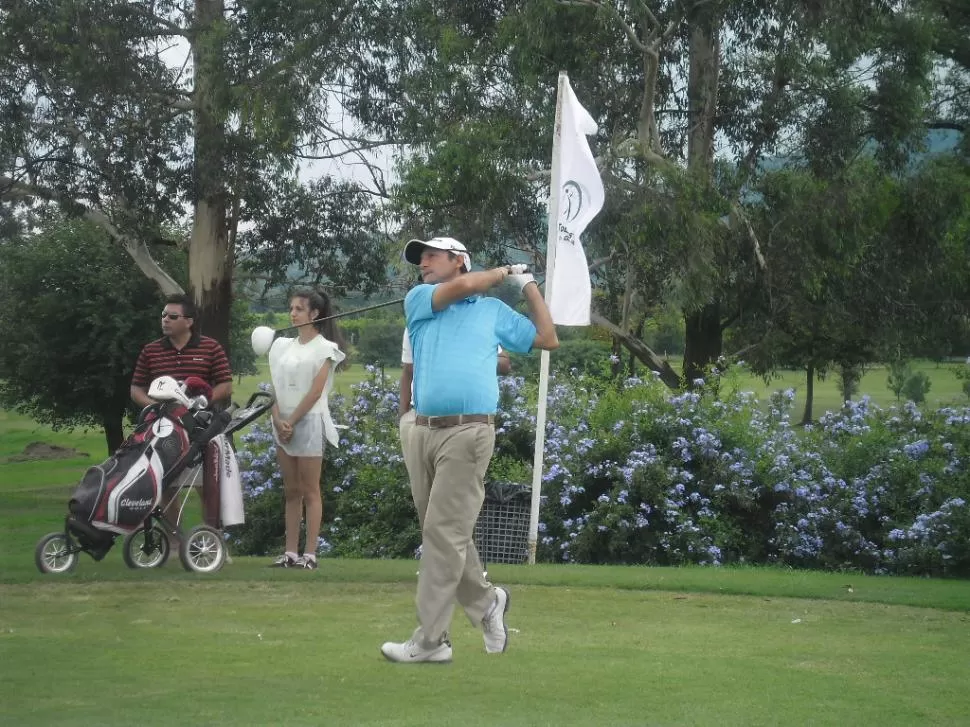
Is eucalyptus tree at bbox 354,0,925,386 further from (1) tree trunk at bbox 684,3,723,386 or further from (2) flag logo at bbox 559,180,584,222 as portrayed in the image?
(2) flag logo at bbox 559,180,584,222

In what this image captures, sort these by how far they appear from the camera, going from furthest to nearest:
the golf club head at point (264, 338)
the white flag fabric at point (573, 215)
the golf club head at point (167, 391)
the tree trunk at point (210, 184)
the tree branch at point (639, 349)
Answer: the tree branch at point (639, 349), the tree trunk at point (210, 184), the white flag fabric at point (573, 215), the golf club head at point (264, 338), the golf club head at point (167, 391)

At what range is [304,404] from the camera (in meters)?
10.6

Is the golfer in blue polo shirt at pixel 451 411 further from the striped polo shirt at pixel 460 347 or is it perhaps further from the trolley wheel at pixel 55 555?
the trolley wheel at pixel 55 555

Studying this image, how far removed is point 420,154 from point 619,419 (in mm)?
11682

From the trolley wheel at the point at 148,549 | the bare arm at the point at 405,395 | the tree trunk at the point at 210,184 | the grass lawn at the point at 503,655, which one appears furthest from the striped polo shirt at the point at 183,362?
the tree trunk at the point at 210,184

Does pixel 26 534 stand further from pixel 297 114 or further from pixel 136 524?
pixel 136 524

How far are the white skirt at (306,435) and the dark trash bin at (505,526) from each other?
203 cm

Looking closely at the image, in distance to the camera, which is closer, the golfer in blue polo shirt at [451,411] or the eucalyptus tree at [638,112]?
the golfer in blue polo shirt at [451,411]

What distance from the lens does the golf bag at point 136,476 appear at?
33.0 feet

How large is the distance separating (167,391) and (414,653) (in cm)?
431

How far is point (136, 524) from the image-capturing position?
33.6 feet

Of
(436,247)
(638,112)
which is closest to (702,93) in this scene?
(638,112)

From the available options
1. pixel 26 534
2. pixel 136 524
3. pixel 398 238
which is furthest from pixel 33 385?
pixel 136 524

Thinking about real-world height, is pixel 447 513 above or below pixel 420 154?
below
